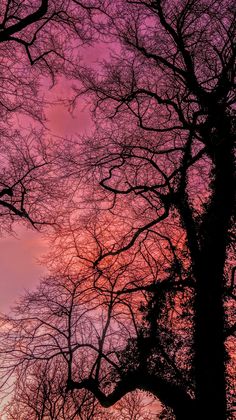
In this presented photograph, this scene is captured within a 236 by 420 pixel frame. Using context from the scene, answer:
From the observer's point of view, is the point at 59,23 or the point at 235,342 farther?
the point at 235,342

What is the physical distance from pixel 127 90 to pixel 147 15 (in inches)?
84.8

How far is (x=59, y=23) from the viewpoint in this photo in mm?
9039

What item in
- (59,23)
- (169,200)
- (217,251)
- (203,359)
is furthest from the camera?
(169,200)

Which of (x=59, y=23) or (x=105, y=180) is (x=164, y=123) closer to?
(x=105, y=180)

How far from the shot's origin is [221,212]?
10945 millimetres

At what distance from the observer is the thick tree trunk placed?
9.18 m

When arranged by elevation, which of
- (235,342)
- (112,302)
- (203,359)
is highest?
(112,302)

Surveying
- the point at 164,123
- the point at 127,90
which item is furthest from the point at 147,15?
the point at 164,123

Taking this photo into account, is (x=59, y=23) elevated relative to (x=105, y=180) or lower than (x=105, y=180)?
elevated

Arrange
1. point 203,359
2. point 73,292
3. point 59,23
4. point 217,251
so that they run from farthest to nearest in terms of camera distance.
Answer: point 73,292, point 217,251, point 203,359, point 59,23

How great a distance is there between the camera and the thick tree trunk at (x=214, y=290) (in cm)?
918

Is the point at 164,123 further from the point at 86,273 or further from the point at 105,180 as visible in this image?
the point at 86,273

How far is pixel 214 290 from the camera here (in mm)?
10195

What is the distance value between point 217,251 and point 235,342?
10.9 ft
